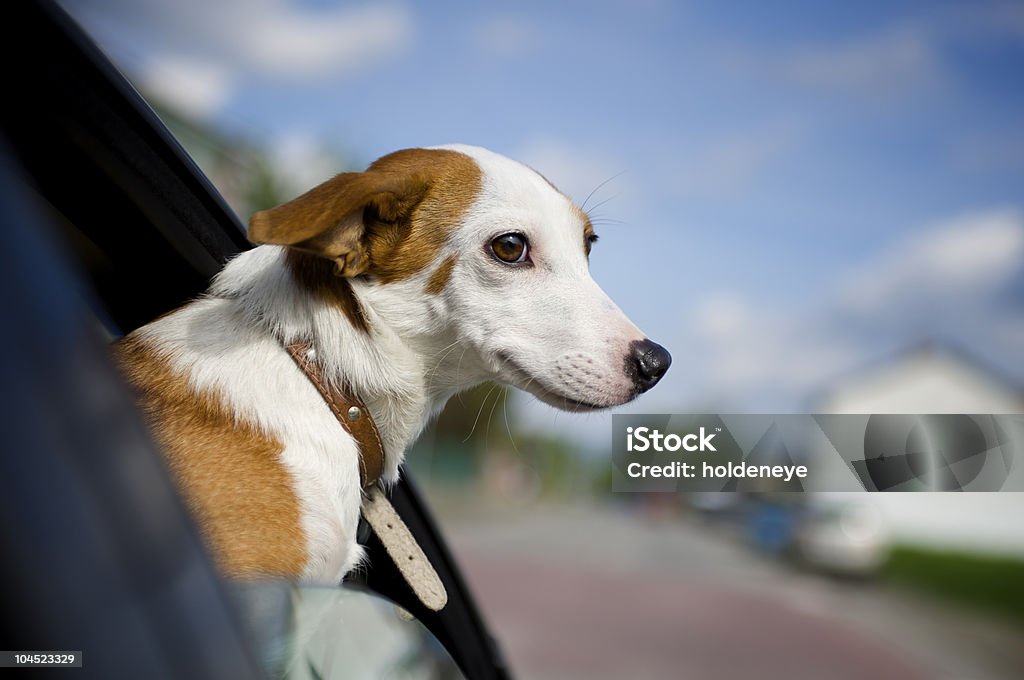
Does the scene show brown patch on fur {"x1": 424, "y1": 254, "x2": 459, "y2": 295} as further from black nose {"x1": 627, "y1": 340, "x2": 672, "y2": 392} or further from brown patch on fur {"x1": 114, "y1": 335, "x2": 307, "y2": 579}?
brown patch on fur {"x1": 114, "y1": 335, "x2": 307, "y2": 579}

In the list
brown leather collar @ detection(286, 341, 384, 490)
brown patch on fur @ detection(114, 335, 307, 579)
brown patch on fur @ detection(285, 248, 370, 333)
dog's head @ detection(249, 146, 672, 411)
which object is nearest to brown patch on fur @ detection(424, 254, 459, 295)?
dog's head @ detection(249, 146, 672, 411)

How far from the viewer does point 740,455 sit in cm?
349

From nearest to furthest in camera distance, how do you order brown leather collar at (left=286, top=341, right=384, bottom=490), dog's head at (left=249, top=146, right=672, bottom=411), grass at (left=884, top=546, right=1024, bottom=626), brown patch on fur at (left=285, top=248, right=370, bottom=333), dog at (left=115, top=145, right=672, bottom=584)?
dog at (left=115, top=145, right=672, bottom=584)
brown leather collar at (left=286, top=341, right=384, bottom=490)
brown patch on fur at (left=285, top=248, right=370, bottom=333)
dog's head at (left=249, top=146, right=672, bottom=411)
grass at (left=884, top=546, right=1024, bottom=626)

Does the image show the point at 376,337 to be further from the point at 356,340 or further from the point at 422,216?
the point at 422,216

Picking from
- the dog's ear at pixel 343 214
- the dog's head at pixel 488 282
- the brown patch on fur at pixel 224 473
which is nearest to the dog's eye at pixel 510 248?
the dog's head at pixel 488 282

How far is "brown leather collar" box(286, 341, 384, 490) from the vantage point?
157 centimetres

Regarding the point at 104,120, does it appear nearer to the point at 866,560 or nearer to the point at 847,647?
the point at 847,647

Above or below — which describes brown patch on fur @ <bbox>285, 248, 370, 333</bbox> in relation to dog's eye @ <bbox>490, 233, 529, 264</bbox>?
below

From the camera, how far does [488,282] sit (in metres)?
2.02

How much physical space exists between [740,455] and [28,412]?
3207 millimetres

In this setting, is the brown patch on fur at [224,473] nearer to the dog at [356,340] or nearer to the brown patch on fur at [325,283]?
the dog at [356,340]

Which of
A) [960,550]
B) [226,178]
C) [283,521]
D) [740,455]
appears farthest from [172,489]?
[960,550]

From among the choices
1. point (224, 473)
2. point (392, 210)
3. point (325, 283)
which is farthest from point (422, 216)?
point (224, 473)

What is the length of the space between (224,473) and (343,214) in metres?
0.55
